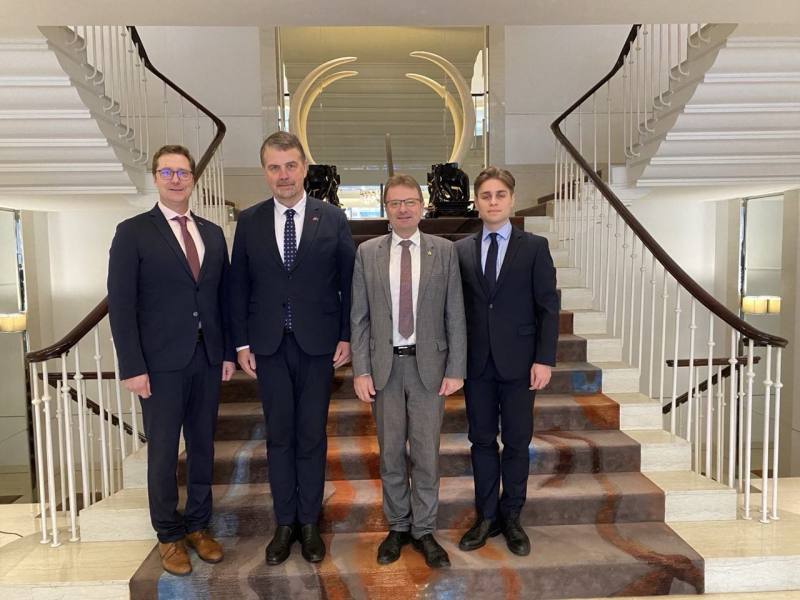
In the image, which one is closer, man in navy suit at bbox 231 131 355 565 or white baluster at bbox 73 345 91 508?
man in navy suit at bbox 231 131 355 565

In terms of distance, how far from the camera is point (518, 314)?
2.35m

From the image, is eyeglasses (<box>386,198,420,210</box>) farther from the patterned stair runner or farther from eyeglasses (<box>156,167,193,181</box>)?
the patterned stair runner

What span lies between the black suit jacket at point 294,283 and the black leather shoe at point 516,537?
109cm

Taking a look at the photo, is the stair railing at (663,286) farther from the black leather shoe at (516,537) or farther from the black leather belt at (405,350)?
the black leather belt at (405,350)

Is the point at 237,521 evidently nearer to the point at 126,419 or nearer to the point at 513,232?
the point at 513,232

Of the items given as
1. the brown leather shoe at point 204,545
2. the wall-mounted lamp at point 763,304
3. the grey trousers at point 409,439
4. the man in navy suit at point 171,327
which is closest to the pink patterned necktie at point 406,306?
the grey trousers at point 409,439

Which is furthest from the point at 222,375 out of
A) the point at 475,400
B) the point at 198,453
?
the point at 475,400

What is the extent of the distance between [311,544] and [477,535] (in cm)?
71

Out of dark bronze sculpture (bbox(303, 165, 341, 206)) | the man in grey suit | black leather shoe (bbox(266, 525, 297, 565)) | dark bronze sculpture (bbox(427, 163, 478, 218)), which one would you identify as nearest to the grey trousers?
the man in grey suit

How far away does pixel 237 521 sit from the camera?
275cm

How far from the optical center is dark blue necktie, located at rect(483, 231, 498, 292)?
7.74ft

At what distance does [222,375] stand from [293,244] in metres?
0.62

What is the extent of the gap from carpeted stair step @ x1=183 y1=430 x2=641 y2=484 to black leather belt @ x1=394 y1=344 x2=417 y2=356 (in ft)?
3.19

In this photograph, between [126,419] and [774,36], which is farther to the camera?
[126,419]
